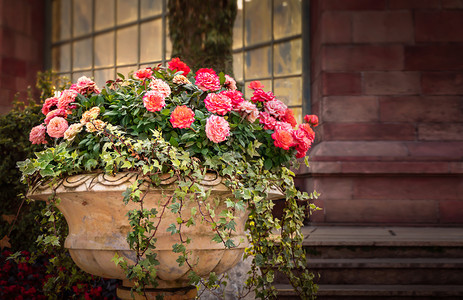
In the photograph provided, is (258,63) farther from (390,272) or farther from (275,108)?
(275,108)

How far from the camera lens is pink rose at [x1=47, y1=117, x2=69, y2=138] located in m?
2.03

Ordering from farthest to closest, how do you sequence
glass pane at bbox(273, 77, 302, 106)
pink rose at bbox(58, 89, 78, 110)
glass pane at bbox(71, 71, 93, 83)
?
1. glass pane at bbox(71, 71, 93, 83)
2. glass pane at bbox(273, 77, 302, 106)
3. pink rose at bbox(58, 89, 78, 110)

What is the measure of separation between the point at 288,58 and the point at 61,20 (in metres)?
3.97

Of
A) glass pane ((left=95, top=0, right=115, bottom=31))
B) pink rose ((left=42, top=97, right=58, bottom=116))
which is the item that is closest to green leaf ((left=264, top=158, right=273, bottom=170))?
pink rose ((left=42, top=97, right=58, bottom=116))

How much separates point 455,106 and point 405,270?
9.18ft

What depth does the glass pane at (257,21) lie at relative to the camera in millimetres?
6781

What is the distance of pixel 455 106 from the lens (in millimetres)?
5582

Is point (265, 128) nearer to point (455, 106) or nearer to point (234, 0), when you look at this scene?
point (234, 0)

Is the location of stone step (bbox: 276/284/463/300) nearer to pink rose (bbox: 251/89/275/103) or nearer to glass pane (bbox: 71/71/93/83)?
pink rose (bbox: 251/89/275/103)

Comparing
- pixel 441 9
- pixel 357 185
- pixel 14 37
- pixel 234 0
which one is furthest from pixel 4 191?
pixel 441 9

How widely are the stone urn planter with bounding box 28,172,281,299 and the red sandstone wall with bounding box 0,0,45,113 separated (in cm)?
592

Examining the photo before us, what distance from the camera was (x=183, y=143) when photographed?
6.46 feet

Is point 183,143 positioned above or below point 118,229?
above

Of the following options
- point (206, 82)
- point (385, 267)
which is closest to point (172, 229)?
point (206, 82)
